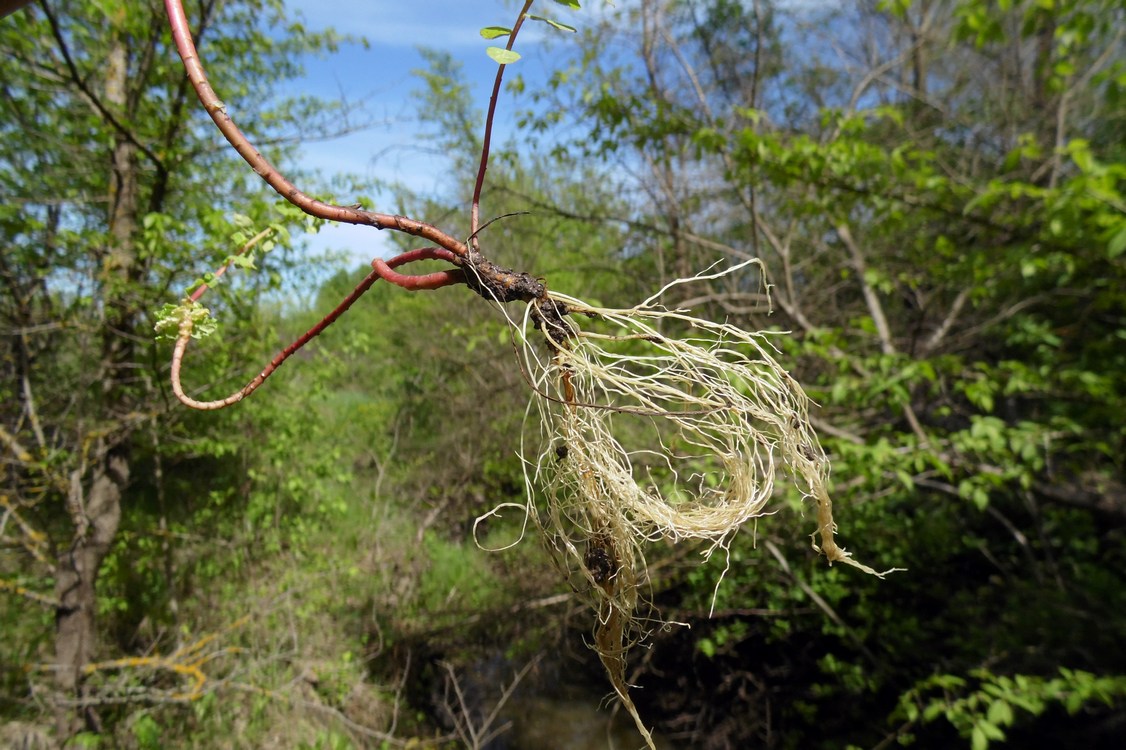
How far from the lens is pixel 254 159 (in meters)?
0.64

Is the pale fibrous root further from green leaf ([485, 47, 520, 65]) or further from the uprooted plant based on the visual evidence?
green leaf ([485, 47, 520, 65])

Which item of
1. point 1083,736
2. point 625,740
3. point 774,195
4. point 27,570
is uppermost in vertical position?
point 774,195

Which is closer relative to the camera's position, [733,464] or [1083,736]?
[733,464]

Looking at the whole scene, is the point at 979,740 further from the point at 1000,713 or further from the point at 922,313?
the point at 922,313

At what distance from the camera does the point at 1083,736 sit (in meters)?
3.72

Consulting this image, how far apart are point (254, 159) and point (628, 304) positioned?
4.74 m

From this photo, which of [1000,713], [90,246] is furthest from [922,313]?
[90,246]

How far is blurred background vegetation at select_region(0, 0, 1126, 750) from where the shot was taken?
304 cm

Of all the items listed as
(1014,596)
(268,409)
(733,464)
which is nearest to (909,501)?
(1014,596)

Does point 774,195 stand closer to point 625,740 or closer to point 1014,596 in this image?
point 1014,596

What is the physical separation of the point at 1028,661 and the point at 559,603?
3.75 metres

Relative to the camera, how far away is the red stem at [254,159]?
0.64 meters

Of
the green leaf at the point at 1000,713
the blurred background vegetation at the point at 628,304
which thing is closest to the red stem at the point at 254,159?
the blurred background vegetation at the point at 628,304

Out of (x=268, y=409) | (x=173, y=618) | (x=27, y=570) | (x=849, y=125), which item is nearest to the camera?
(x=849, y=125)
